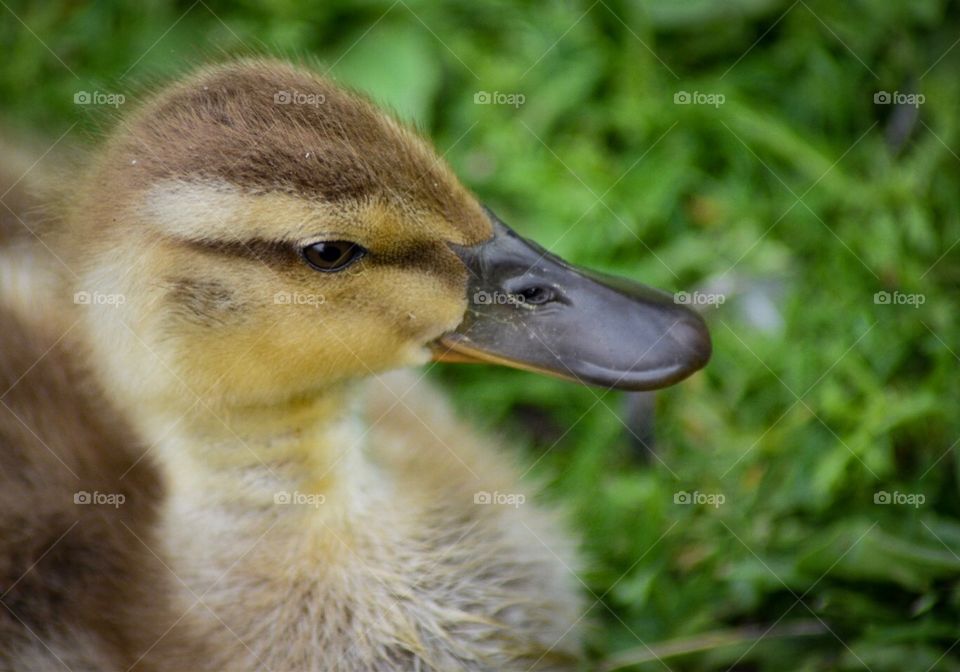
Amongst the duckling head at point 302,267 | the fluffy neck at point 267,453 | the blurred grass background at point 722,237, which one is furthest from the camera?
the blurred grass background at point 722,237

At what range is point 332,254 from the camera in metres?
1.63

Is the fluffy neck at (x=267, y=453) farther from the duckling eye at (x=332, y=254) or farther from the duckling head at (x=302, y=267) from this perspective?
the duckling eye at (x=332, y=254)

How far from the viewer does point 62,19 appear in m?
2.98

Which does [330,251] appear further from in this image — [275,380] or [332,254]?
[275,380]

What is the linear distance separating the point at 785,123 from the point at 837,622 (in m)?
1.15

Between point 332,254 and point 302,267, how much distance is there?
1.7 inches

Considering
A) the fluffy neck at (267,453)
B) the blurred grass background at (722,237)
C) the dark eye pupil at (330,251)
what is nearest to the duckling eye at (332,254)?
the dark eye pupil at (330,251)

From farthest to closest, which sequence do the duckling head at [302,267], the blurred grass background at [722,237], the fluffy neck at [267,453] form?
the blurred grass background at [722,237] → the fluffy neck at [267,453] → the duckling head at [302,267]

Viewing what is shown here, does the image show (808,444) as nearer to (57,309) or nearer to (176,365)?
(176,365)

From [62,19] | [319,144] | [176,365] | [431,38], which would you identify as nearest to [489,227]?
[319,144]

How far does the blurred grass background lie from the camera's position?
210cm

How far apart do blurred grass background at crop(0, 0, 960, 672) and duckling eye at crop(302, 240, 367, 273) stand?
0.38 meters

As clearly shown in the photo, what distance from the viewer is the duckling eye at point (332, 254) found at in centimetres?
162

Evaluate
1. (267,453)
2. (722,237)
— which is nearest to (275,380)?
(267,453)
